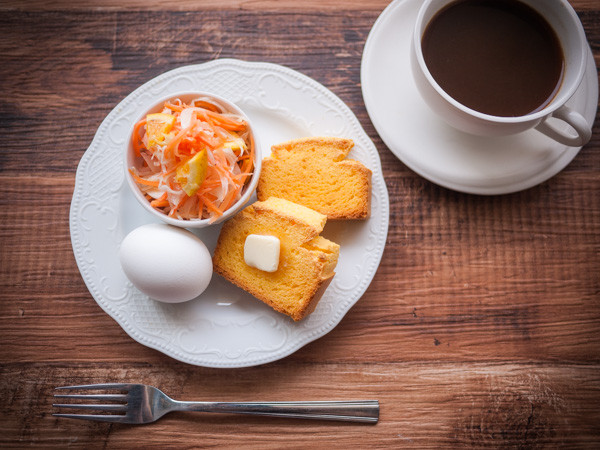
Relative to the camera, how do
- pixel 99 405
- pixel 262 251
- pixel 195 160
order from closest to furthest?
pixel 195 160 < pixel 262 251 < pixel 99 405

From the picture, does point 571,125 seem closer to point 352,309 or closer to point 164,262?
point 352,309

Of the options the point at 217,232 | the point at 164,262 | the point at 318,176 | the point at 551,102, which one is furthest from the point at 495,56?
the point at 164,262

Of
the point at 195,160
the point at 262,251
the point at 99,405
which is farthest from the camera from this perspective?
the point at 99,405

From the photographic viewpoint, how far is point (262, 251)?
1292 millimetres

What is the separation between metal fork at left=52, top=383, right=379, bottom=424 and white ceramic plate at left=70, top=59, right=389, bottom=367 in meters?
0.17

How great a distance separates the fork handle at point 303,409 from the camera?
4.61ft

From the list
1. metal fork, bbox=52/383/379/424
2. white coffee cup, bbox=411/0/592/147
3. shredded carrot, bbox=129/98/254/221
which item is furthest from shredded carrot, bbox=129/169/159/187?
white coffee cup, bbox=411/0/592/147

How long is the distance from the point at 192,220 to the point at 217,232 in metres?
0.19

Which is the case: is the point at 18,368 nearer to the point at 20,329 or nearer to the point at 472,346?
the point at 20,329

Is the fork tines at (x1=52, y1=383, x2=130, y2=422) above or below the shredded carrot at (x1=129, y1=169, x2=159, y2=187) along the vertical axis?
below

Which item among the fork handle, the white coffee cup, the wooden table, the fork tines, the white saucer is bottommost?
the fork tines

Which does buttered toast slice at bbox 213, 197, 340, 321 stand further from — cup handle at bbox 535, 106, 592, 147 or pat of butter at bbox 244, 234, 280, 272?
cup handle at bbox 535, 106, 592, 147

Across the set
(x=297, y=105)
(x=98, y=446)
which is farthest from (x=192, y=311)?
(x=297, y=105)

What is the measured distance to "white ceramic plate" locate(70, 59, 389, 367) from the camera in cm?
137
